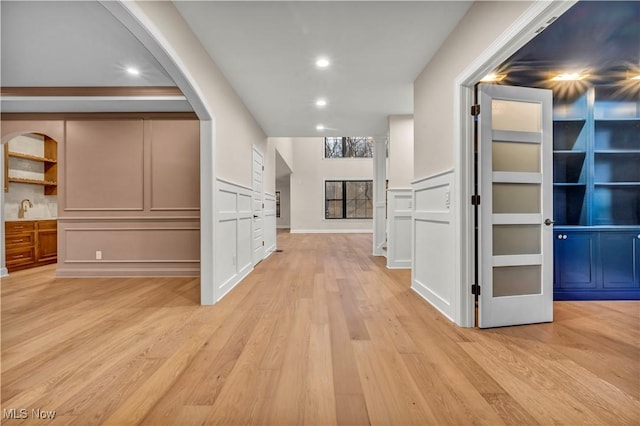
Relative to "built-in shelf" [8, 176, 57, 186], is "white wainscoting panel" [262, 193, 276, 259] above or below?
below

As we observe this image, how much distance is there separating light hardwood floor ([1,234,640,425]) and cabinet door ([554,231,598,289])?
23 centimetres

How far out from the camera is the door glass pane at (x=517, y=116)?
87.4 inches

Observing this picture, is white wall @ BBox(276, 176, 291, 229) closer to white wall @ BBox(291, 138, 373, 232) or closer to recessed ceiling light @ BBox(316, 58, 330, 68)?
white wall @ BBox(291, 138, 373, 232)

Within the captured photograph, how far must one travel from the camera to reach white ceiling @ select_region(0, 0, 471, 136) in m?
2.08

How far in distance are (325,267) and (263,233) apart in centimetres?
160

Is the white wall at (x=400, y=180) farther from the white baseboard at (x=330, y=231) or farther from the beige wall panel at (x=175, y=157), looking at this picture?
the white baseboard at (x=330, y=231)

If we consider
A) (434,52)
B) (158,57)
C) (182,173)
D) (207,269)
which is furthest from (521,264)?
(182,173)

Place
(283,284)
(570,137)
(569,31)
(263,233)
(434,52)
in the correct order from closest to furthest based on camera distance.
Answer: (569,31), (434,52), (570,137), (283,284), (263,233)

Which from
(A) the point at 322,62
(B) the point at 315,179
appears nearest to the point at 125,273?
(A) the point at 322,62

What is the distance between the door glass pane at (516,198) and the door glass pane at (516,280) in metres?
0.47

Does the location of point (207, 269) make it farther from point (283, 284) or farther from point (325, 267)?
point (325, 267)

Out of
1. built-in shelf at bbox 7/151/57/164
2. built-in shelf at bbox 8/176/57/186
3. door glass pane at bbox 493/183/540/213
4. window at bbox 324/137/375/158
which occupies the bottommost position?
door glass pane at bbox 493/183/540/213

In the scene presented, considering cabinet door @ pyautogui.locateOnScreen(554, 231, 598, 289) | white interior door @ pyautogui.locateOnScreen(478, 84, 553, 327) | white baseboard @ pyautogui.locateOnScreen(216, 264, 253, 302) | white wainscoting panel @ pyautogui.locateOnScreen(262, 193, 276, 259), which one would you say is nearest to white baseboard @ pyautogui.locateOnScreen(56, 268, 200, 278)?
white baseboard @ pyautogui.locateOnScreen(216, 264, 253, 302)

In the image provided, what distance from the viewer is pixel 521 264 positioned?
2.23m
